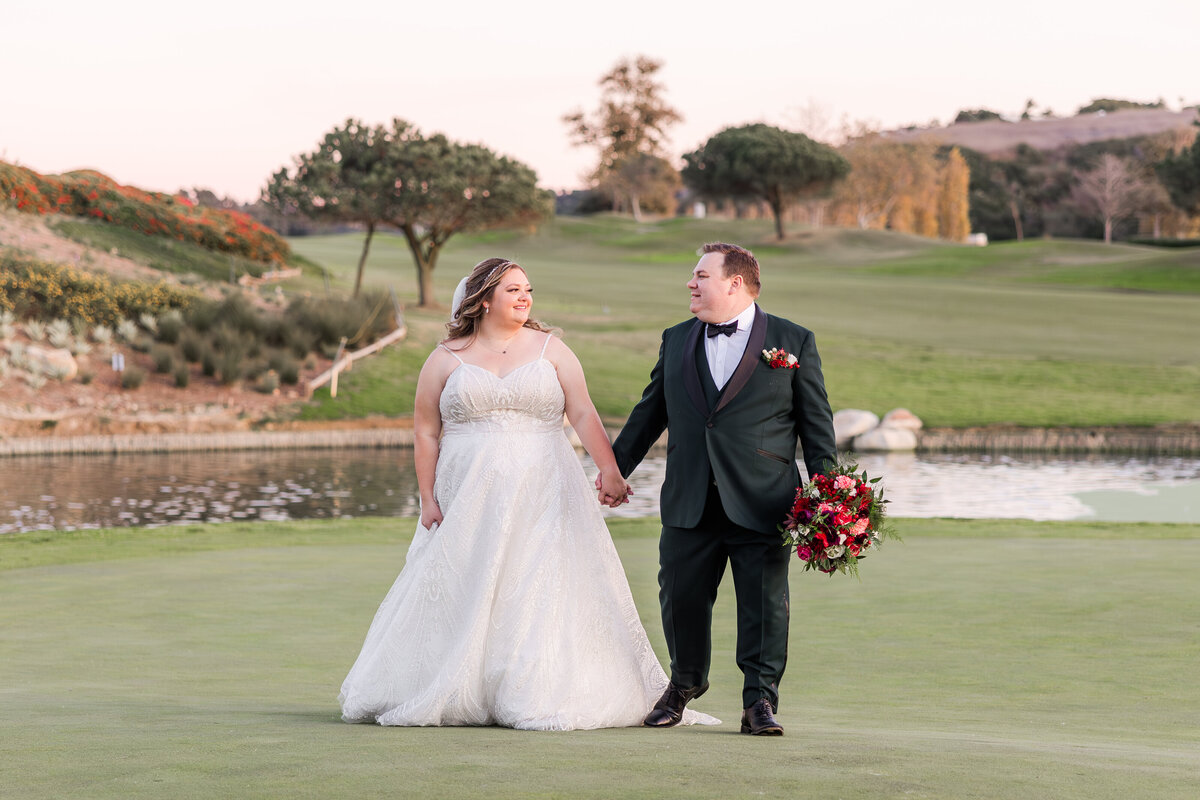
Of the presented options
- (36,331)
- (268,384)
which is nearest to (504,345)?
(268,384)

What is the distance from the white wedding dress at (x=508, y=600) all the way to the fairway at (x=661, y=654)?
25cm

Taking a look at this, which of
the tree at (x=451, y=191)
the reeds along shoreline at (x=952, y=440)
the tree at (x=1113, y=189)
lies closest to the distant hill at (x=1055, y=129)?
the tree at (x=1113, y=189)

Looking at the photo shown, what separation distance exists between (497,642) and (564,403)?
1112mm

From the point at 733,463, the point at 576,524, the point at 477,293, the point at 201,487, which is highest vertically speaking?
the point at 477,293

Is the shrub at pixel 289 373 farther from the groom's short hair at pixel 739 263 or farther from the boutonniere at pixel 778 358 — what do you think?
the boutonniere at pixel 778 358

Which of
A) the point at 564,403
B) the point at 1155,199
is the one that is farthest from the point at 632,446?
the point at 1155,199

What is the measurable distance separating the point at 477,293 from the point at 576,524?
1.11m

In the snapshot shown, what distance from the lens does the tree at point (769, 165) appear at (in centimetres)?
8400

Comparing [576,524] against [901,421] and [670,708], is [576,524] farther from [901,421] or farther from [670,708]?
[901,421]

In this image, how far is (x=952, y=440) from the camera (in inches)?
1133

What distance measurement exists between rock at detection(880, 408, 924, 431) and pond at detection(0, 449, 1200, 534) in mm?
1858

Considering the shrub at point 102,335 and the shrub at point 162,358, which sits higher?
the shrub at point 102,335

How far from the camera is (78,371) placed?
2978 cm

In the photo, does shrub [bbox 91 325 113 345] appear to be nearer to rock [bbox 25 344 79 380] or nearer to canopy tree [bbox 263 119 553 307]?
rock [bbox 25 344 79 380]
